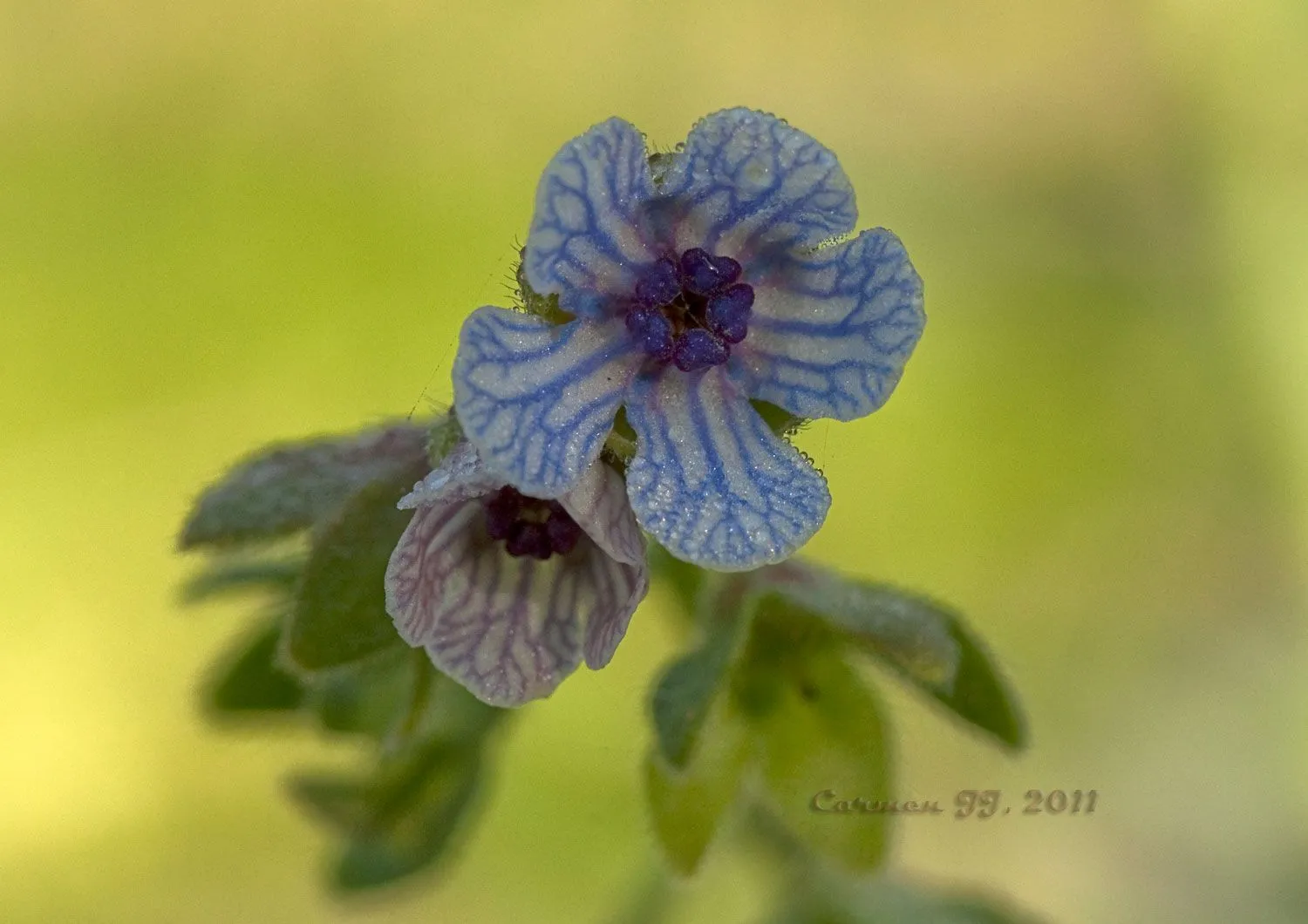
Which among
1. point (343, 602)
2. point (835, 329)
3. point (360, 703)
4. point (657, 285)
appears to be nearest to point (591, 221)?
point (657, 285)

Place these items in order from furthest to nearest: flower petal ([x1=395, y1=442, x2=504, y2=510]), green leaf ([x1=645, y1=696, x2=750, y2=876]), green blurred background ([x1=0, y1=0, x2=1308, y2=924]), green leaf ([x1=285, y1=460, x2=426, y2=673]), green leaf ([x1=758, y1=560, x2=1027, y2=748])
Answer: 1. green blurred background ([x1=0, y1=0, x2=1308, y2=924])
2. green leaf ([x1=645, y1=696, x2=750, y2=876])
3. green leaf ([x1=758, y1=560, x2=1027, y2=748])
4. green leaf ([x1=285, y1=460, x2=426, y2=673])
5. flower petal ([x1=395, y1=442, x2=504, y2=510])

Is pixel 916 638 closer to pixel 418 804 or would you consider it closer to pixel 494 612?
pixel 494 612

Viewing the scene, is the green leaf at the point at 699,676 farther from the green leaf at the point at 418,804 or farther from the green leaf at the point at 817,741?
the green leaf at the point at 418,804

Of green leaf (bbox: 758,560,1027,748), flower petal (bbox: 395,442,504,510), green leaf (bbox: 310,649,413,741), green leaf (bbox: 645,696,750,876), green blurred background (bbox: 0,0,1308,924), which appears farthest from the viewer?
green blurred background (bbox: 0,0,1308,924)

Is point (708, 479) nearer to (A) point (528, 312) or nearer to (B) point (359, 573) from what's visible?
(A) point (528, 312)

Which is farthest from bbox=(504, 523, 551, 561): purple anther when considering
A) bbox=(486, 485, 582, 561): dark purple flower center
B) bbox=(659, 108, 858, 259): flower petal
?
bbox=(659, 108, 858, 259): flower petal

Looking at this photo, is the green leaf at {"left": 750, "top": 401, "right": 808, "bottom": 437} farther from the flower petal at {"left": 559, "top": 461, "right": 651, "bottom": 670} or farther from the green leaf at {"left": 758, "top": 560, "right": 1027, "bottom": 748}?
the green leaf at {"left": 758, "top": 560, "right": 1027, "bottom": 748}
